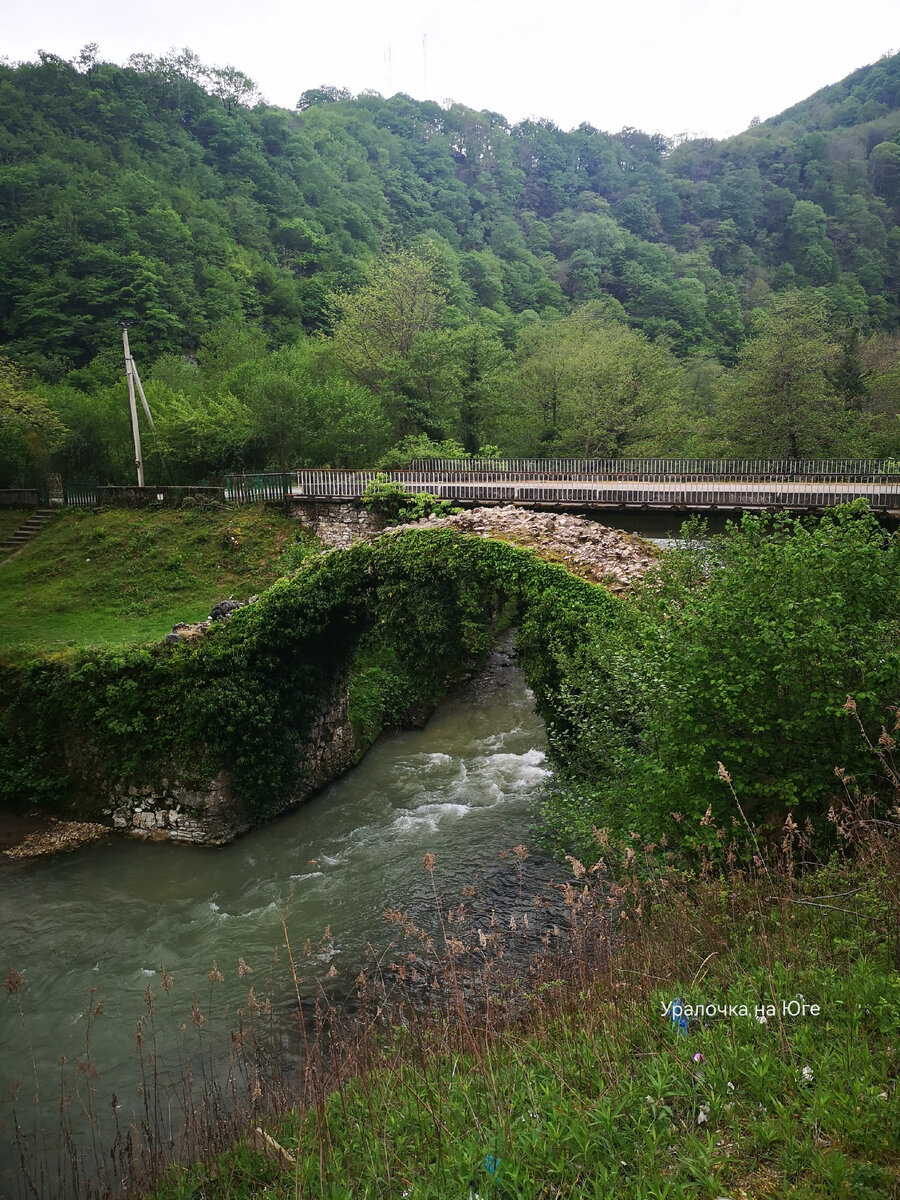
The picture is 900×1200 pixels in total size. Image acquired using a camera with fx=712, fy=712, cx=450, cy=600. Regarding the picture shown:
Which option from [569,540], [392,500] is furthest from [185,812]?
[392,500]

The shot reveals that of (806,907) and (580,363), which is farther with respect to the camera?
(580,363)

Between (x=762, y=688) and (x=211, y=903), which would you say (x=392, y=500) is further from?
(x=762, y=688)

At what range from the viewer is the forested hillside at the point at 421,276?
37.0 metres

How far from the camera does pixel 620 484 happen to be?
28734mm

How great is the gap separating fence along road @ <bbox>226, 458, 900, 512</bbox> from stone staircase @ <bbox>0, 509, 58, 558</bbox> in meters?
9.06

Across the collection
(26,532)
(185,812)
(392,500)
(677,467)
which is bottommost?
(185,812)

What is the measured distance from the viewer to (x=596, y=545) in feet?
53.4

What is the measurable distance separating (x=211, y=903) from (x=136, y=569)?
17.1 meters

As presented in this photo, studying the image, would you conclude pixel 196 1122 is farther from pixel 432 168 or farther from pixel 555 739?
pixel 432 168

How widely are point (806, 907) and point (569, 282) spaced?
95026 millimetres

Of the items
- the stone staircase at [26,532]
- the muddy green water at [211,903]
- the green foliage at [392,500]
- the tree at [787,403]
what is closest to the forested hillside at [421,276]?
the tree at [787,403]

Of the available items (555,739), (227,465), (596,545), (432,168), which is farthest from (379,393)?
(432,168)

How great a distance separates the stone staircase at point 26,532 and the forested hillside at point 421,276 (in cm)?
459

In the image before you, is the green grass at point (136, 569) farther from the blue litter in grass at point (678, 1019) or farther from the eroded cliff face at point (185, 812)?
the blue litter in grass at point (678, 1019)
